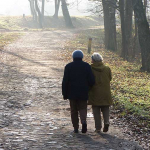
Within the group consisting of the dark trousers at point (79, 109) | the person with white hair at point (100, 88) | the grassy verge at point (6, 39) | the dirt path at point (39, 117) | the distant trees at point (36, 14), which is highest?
the distant trees at point (36, 14)

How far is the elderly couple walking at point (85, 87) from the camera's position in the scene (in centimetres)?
793

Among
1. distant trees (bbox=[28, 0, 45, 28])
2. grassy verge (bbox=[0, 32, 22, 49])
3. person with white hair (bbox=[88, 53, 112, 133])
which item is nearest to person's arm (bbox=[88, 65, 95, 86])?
person with white hair (bbox=[88, 53, 112, 133])

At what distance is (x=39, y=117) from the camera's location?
31.0ft

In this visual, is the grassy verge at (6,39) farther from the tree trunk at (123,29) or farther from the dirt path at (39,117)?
the dirt path at (39,117)

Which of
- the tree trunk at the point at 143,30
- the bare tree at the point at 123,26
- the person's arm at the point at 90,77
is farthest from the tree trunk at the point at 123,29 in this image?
the person's arm at the point at 90,77

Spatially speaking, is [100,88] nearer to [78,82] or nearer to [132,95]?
[78,82]

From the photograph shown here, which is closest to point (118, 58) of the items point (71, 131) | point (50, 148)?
point (71, 131)

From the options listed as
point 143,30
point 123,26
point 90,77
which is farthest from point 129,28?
point 90,77

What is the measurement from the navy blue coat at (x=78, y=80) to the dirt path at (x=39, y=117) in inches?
35.2

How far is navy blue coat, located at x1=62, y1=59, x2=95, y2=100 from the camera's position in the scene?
7.90 m

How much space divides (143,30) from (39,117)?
32.4ft

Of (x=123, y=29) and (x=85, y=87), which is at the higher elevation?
(x=123, y=29)

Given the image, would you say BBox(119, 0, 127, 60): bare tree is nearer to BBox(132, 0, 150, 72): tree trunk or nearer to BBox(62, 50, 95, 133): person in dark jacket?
BBox(132, 0, 150, 72): tree trunk

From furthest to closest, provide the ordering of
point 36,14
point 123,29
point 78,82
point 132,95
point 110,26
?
point 36,14, point 110,26, point 123,29, point 132,95, point 78,82
